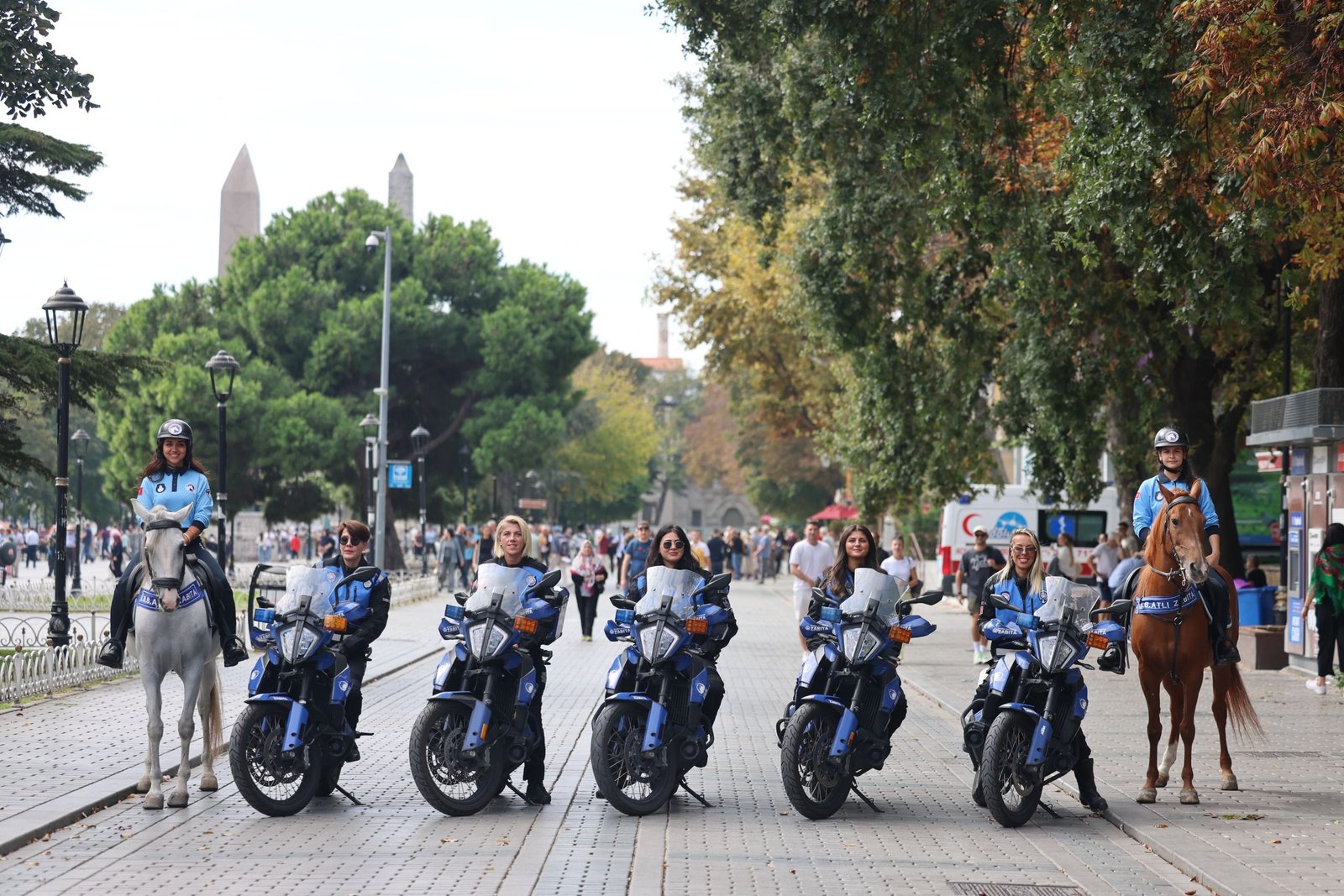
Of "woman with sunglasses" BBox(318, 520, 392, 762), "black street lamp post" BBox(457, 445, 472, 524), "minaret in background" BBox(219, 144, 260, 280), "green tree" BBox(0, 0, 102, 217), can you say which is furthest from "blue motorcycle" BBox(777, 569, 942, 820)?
"minaret in background" BBox(219, 144, 260, 280)

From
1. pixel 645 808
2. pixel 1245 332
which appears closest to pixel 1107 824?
pixel 645 808

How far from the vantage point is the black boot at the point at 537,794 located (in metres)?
→ 10.6

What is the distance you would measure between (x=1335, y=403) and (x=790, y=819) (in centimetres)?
1163

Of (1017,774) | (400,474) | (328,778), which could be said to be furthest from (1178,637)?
(400,474)

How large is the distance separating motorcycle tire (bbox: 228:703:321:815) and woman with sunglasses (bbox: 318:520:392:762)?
37 cm

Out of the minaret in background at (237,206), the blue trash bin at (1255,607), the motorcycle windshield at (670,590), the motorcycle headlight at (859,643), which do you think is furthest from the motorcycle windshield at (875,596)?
the minaret in background at (237,206)

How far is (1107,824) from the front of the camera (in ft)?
33.8

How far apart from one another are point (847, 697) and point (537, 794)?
1.90m

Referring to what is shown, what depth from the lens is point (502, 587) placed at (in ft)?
34.0

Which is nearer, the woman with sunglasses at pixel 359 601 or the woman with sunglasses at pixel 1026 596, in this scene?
the woman with sunglasses at pixel 359 601

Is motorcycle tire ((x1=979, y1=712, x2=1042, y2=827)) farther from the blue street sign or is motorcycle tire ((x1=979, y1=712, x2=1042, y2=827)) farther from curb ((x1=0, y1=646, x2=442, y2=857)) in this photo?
the blue street sign

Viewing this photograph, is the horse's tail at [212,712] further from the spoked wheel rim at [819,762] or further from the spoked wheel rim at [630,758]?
the spoked wheel rim at [819,762]

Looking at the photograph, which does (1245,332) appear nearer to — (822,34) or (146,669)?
(822,34)

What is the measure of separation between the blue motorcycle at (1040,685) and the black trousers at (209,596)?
14.3 feet
